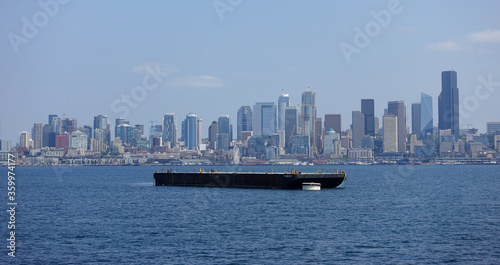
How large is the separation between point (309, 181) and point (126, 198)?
102 feet

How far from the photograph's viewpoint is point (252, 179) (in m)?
119

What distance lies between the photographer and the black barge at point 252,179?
108 meters

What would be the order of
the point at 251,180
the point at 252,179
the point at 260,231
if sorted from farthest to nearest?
the point at 251,180
the point at 252,179
the point at 260,231

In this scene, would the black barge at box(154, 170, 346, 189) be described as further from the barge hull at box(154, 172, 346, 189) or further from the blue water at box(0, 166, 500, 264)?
the blue water at box(0, 166, 500, 264)

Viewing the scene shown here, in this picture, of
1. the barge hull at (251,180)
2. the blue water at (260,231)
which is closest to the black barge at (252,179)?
the barge hull at (251,180)

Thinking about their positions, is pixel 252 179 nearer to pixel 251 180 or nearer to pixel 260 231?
pixel 251 180

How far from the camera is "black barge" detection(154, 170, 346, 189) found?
108500mm

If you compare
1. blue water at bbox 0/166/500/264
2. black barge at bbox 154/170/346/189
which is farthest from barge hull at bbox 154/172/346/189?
blue water at bbox 0/166/500/264

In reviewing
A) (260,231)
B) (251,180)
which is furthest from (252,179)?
(260,231)

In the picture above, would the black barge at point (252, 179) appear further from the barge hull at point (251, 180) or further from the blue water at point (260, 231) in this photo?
the blue water at point (260, 231)

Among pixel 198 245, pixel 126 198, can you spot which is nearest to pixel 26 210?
pixel 126 198

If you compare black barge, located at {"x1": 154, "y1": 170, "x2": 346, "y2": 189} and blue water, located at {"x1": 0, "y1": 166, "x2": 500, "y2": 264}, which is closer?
blue water, located at {"x1": 0, "y1": 166, "x2": 500, "y2": 264}

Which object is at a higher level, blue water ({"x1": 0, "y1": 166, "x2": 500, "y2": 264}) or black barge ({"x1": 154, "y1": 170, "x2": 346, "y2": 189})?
black barge ({"x1": 154, "y1": 170, "x2": 346, "y2": 189})

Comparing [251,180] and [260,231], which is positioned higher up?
[251,180]
